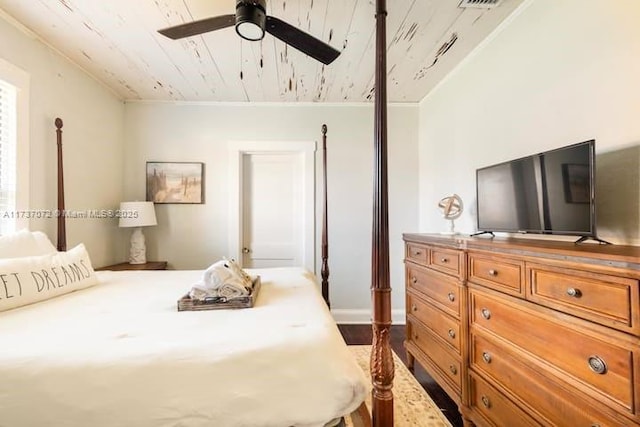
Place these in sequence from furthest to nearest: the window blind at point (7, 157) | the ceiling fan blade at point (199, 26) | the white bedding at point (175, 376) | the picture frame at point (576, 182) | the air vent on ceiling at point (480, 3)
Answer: the window blind at point (7, 157), the air vent on ceiling at point (480, 3), the ceiling fan blade at point (199, 26), the picture frame at point (576, 182), the white bedding at point (175, 376)

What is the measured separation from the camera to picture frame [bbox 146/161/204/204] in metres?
3.47

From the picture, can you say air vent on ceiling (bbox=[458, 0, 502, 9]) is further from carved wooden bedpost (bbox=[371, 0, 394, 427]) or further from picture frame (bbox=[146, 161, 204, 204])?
picture frame (bbox=[146, 161, 204, 204])

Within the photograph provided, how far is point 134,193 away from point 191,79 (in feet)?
4.82

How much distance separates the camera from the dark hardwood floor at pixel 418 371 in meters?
1.95

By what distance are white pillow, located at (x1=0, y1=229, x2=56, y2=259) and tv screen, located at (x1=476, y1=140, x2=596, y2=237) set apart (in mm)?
2814

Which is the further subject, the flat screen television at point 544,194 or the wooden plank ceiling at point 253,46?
the wooden plank ceiling at point 253,46

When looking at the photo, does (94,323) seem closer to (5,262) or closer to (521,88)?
(5,262)

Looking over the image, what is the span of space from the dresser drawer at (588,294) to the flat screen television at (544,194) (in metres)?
0.32

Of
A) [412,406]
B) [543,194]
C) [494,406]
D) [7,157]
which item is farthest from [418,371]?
[7,157]

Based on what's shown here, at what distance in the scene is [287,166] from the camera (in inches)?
146

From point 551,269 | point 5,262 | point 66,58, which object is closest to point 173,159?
point 66,58

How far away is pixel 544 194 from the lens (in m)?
1.55

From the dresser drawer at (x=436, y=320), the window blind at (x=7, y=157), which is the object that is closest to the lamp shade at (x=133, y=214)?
the window blind at (x=7, y=157)

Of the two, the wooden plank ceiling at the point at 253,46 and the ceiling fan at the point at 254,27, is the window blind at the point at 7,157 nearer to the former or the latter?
the wooden plank ceiling at the point at 253,46
